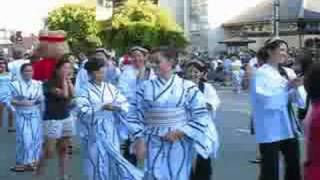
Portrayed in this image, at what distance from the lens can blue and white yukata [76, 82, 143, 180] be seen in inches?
340

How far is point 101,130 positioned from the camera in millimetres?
8695

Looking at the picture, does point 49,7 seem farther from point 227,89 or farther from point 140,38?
point 227,89

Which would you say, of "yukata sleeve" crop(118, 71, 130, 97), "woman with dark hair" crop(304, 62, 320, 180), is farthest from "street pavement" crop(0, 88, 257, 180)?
"woman with dark hair" crop(304, 62, 320, 180)

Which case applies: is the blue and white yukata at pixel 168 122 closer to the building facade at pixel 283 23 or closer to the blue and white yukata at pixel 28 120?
the blue and white yukata at pixel 28 120

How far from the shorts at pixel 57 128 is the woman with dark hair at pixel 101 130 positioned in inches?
46.2

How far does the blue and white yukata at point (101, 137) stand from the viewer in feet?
28.3

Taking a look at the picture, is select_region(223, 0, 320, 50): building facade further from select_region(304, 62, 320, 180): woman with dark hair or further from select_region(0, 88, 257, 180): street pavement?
select_region(304, 62, 320, 180): woman with dark hair

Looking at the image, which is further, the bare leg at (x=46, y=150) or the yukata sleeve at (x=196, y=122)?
the bare leg at (x=46, y=150)

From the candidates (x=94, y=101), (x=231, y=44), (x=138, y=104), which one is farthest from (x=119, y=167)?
(x=231, y=44)

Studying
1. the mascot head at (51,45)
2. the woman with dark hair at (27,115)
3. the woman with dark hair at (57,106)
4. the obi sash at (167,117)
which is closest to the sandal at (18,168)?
the woman with dark hair at (27,115)

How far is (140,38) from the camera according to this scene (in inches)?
2168

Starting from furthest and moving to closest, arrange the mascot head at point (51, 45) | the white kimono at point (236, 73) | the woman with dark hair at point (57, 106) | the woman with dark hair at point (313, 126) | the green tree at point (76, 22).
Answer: the green tree at point (76, 22), the white kimono at point (236, 73), the mascot head at point (51, 45), the woman with dark hair at point (57, 106), the woman with dark hair at point (313, 126)

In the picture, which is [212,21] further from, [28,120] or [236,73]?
[28,120]

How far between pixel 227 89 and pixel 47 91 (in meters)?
28.4
